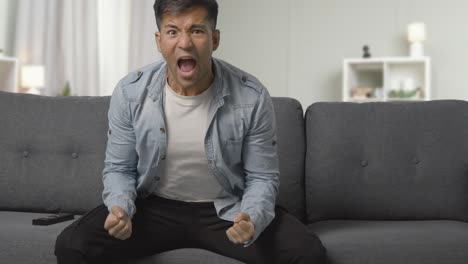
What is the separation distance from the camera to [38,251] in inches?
74.2

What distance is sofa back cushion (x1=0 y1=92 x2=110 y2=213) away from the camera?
7.64ft

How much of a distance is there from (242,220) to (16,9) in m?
4.21

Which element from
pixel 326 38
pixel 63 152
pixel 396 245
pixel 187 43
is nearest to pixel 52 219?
pixel 63 152

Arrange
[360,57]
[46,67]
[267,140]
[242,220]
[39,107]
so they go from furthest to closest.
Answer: [360,57]
[46,67]
[39,107]
[267,140]
[242,220]

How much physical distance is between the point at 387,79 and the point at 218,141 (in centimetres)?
462

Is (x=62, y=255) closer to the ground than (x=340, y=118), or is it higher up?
closer to the ground

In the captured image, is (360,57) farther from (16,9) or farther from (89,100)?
(89,100)

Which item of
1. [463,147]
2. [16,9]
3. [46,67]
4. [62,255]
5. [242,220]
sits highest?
[16,9]

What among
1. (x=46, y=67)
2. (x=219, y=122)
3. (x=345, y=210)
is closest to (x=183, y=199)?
(x=219, y=122)

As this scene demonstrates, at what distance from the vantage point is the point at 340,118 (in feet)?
7.68

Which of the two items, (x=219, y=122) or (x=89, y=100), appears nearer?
(x=219, y=122)

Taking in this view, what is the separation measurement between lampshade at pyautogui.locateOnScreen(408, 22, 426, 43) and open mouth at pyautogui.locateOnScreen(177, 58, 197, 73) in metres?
4.68

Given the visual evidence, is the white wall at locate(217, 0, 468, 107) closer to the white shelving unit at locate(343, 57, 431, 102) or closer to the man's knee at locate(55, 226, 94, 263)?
the white shelving unit at locate(343, 57, 431, 102)

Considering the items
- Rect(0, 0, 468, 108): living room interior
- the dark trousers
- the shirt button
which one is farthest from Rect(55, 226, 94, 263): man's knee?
Rect(0, 0, 468, 108): living room interior
